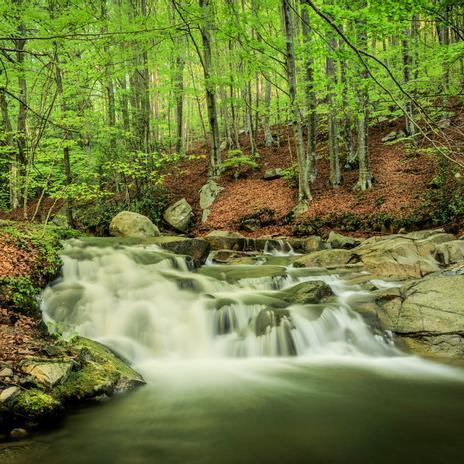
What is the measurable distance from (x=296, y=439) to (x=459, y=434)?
1.62 m

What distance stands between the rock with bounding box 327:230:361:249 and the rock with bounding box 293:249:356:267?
4.43ft

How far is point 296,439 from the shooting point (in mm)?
3564

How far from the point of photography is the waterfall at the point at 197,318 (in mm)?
6383

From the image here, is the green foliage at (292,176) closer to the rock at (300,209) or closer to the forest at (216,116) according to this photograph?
the forest at (216,116)

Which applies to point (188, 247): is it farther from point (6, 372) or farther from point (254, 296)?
point (6, 372)

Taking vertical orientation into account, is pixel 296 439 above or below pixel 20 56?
below

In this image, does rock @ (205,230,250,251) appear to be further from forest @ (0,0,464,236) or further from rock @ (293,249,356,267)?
forest @ (0,0,464,236)

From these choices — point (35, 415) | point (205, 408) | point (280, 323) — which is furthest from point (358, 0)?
point (35, 415)

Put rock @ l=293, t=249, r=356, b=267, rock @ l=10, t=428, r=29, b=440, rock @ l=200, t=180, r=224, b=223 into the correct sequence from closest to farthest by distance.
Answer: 1. rock @ l=10, t=428, r=29, b=440
2. rock @ l=293, t=249, r=356, b=267
3. rock @ l=200, t=180, r=224, b=223

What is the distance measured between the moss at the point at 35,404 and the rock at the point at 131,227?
9222 mm

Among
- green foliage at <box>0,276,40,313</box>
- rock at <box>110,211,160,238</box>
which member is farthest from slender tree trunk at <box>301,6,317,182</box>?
green foliage at <box>0,276,40,313</box>

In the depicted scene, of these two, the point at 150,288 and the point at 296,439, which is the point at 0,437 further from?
the point at 150,288

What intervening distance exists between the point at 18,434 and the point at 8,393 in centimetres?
37

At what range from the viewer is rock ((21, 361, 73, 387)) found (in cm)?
384
